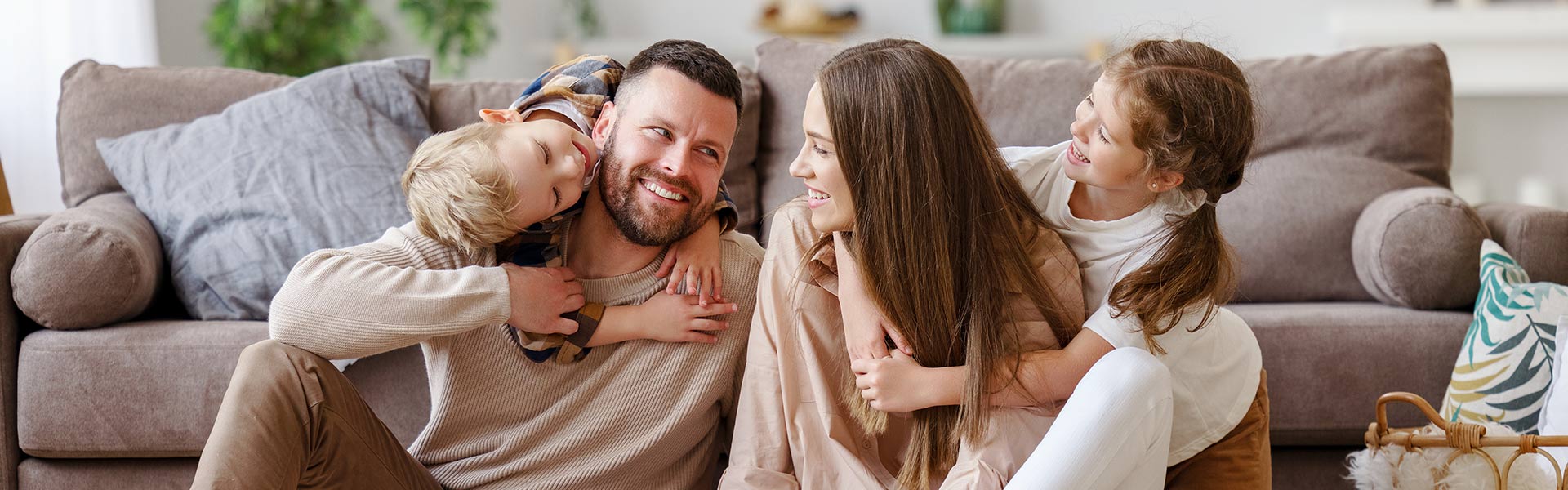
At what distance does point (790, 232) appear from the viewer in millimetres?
1495

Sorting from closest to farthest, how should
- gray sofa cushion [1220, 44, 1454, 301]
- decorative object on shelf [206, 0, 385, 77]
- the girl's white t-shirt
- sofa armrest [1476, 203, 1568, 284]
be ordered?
the girl's white t-shirt, sofa armrest [1476, 203, 1568, 284], gray sofa cushion [1220, 44, 1454, 301], decorative object on shelf [206, 0, 385, 77]

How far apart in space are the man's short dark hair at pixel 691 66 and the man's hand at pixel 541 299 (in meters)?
0.27

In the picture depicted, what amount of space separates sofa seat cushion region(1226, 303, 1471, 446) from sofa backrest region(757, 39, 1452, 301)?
9.0 inches

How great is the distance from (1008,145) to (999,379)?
3.38ft

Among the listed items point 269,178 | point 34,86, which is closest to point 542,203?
point 269,178

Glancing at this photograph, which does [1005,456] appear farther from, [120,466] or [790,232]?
[120,466]

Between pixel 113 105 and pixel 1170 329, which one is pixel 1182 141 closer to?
pixel 1170 329

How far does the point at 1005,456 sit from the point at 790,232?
39 centimetres

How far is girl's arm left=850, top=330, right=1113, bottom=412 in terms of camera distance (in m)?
1.34

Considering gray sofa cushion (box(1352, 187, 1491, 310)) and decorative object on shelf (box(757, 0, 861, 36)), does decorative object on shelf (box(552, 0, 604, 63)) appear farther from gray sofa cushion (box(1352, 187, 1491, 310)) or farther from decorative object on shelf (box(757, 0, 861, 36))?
gray sofa cushion (box(1352, 187, 1491, 310))

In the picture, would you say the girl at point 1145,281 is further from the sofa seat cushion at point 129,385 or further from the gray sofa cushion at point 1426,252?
the sofa seat cushion at point 129,385

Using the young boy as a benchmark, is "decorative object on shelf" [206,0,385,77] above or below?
below

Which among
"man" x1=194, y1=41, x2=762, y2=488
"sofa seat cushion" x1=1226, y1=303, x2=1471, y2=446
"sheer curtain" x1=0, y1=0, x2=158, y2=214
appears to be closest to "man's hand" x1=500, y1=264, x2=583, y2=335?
"man" x1=194, y1=41, x2=762, y2=488

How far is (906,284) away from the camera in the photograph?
1.37m
